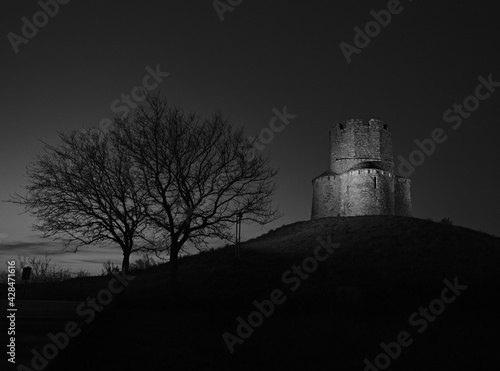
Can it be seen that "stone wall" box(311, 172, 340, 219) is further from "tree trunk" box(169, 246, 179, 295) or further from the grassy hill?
"tree trunk" box(169, 246, 179, 295)

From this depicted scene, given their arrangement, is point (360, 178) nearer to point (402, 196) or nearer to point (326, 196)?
point (326, 196)

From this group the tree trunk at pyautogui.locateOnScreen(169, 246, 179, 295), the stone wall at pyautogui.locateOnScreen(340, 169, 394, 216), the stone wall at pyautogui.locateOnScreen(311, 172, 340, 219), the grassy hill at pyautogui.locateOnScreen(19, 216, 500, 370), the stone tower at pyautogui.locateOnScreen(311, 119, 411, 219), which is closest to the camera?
the grassy hill at pyautogui.locateOnScreen(19, 216, 500, 370)

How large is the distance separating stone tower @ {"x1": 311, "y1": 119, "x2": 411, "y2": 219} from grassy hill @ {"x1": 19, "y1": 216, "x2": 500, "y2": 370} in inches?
592

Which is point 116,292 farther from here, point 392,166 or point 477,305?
point 392,166

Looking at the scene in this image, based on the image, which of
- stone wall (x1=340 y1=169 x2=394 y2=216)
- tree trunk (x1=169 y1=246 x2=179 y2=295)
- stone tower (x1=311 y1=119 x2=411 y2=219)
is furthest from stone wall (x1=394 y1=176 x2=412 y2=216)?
tree trunk (x1=169 y1=246 x2=179 y2=295)

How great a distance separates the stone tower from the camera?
5659cm

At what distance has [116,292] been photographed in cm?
2028

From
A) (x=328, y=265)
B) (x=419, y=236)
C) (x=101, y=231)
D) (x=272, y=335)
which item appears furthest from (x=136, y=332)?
(x=419, y=236)

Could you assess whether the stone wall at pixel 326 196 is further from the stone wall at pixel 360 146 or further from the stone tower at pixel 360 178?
the stone wall at pixel 360 146

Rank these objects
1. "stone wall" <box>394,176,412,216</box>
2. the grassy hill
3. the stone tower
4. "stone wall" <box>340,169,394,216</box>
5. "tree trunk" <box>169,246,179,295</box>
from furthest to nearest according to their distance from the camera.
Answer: "stone wall" <box>394,176,412,216</box> < the stone tower < "stone wall" <box>340,169,394,216</box> < "tree trunk" <box>169,246,179,295</box> < the grassy hill

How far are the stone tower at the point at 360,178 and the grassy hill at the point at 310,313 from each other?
15024 millimetres

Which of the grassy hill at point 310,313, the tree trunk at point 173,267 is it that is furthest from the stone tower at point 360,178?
the tree trunk at point 173,267

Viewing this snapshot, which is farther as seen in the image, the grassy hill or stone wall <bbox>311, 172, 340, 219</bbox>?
stone wall <bbox>311, 172, 340, 219</bbox>

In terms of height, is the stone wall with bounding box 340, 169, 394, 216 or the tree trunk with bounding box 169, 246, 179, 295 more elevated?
the stone wall with bounding box 340, 169, 394, 216
